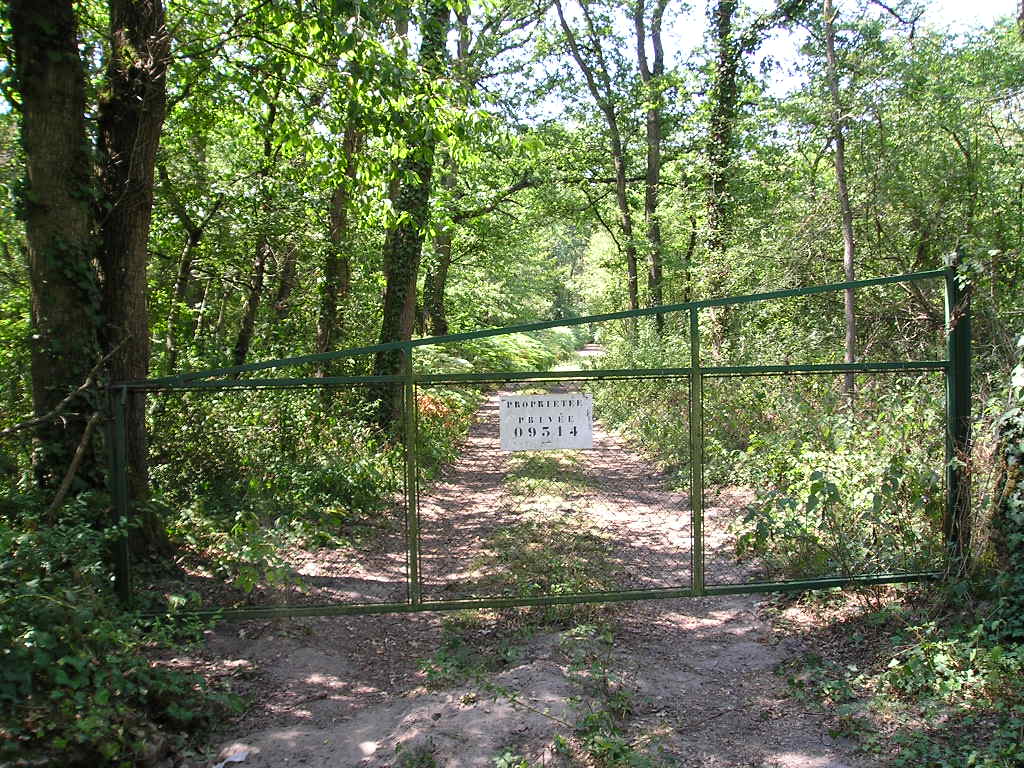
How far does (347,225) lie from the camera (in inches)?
502

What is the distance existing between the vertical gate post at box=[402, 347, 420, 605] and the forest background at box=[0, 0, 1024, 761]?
31.9 inches

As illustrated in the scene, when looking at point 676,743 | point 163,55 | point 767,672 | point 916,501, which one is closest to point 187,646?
point 676,743

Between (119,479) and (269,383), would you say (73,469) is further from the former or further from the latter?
(269,383)

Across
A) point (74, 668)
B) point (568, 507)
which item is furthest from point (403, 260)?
point (74, 668)

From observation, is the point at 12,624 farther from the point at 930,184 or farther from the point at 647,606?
the point at 930,184

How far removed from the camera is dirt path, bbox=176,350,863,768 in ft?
12.8

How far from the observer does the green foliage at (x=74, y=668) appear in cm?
329

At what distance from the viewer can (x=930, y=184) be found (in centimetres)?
1059

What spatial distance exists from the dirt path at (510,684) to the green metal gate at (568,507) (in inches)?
3.9

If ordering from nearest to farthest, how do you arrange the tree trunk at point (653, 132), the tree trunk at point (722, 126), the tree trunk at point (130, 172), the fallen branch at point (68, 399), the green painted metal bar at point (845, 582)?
1. the fallen branch at point (68, 399)
2. the green painted metal bar at point (845, 582)
3. the tree trunk at point (130, 172)
4. the tree trunk at point (722, 126)
5. the tree trunk at point (653, 132)

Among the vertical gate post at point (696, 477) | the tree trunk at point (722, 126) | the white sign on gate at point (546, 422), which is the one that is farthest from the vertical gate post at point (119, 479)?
the tree trunk at point (722, 126)

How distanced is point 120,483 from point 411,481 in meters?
2.02

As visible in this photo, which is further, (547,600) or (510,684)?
(547,600)

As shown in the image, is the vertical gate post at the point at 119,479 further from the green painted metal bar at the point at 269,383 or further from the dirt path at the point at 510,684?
the dirt path at the point at 510,684
